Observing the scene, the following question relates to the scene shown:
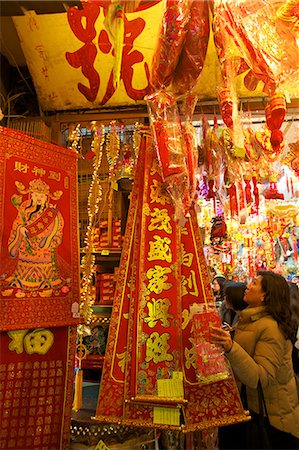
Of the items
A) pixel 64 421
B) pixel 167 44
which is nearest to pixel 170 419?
pixel 64 421

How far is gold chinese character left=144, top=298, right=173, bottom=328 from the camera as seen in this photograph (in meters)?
1.80

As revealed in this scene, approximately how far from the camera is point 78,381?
227 cm

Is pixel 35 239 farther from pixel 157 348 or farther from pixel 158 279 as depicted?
pixel 157 348

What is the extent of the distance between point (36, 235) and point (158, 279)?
82 cm

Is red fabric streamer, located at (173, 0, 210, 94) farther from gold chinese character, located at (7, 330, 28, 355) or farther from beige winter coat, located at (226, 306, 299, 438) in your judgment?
gold chinese character, located at (7, 330, 28, 355)

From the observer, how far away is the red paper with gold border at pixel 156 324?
1.70 m

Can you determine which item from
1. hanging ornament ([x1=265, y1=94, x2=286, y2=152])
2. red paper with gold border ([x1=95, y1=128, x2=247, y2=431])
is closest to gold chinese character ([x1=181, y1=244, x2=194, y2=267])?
red paper with gold border ([x1=95, y1=128, x2=247, y2=431])

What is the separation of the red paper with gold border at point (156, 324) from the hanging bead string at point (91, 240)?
87 centimetres

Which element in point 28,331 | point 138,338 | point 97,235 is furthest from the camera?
point 97,235

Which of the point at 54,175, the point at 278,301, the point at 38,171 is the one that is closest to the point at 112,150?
the point at 54,175

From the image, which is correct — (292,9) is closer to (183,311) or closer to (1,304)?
(183,311)

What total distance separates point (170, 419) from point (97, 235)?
5.88 ft

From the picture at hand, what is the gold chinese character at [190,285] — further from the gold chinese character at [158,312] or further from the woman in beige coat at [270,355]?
the woman in beige coat at [270,355]

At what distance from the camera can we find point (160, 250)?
1.92 m
